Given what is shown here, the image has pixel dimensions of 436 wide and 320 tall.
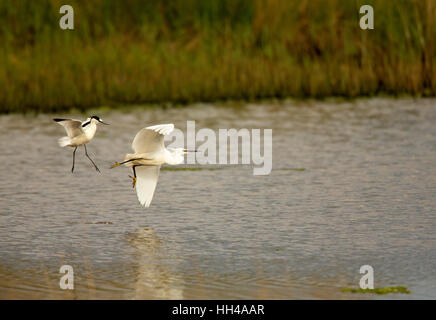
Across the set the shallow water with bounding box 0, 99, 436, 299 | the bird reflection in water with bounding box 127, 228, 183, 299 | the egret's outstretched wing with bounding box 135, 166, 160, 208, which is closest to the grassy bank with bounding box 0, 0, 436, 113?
the shallow water with bounding box 0, 99, 436, 299

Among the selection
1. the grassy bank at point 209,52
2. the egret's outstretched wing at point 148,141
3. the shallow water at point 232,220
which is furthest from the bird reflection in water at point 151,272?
the grassy bank at point 209,52

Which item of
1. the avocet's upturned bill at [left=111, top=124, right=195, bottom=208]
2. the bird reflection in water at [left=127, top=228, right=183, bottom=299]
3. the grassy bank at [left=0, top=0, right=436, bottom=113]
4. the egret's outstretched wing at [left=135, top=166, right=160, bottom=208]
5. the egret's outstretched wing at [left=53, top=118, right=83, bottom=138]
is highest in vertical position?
the grassy bank at [left=0, top=0, right=436, bottom=113]

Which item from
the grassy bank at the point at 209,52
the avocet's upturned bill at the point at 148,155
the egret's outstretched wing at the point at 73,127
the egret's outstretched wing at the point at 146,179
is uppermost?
the grassy bank at the point at 209,52

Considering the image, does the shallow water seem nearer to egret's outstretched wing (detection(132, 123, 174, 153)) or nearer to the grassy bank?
egret's outstretched wing (detection(132, 123, 174, 153))

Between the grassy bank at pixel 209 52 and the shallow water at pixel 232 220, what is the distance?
2089 millimetres

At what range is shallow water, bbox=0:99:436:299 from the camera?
22.2ft

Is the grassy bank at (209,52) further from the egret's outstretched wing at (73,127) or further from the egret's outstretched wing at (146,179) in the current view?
the egret's outstretched wing at (73,127)

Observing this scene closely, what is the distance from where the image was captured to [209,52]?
54.5 feet

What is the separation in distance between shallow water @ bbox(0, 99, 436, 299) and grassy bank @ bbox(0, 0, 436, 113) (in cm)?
209

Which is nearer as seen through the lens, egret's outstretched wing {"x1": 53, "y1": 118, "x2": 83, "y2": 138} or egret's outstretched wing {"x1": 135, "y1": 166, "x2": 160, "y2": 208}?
egret's outstretched wing {"x1": 53, "y1": 118, "x2": 83, "y2": 138}

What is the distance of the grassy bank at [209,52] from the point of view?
612 inches

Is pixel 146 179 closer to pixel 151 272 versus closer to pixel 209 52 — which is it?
pixel 151 272

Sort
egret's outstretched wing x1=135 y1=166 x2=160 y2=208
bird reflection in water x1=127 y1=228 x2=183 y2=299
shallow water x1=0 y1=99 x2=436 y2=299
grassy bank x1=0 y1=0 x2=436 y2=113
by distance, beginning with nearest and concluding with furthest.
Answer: bird reflection in water x1=127 y1=228 x2=183 y2=299, shallow water x1=0 y1=99 x2=436 y2=299, egret's outstretched wing x1=135 y1=166 x2=160 y2=208, grassy bank x1=0 y1=0 x2=436 y2=113

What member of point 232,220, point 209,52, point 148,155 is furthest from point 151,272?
point 209,52
